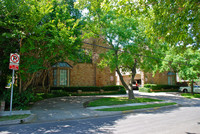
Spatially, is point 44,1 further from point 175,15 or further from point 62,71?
point 62,71

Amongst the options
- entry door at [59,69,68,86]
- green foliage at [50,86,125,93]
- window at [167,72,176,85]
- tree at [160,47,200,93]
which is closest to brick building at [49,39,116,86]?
entry door at [59,69,68,86]

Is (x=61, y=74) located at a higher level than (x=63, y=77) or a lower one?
higher

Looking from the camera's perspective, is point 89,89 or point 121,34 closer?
point 121,34

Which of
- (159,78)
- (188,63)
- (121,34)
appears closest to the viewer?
(121,34)

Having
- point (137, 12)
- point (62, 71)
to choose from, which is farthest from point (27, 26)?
point (62, 71)

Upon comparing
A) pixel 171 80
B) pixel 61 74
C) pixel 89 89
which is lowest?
pixel 89 89

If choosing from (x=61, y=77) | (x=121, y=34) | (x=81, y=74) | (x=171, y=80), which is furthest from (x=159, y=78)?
(x=121, y=34)

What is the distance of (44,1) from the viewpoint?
9750 mm

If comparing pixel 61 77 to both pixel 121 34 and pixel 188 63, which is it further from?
pixel 188 63

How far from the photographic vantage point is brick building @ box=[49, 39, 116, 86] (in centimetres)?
2009

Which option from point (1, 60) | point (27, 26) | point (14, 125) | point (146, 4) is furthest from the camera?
point (1, 60)

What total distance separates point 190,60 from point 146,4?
15170 mm

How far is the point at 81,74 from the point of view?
22.2 metres

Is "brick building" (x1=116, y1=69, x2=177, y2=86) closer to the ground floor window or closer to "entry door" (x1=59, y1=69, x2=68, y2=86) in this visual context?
the ground floor window
